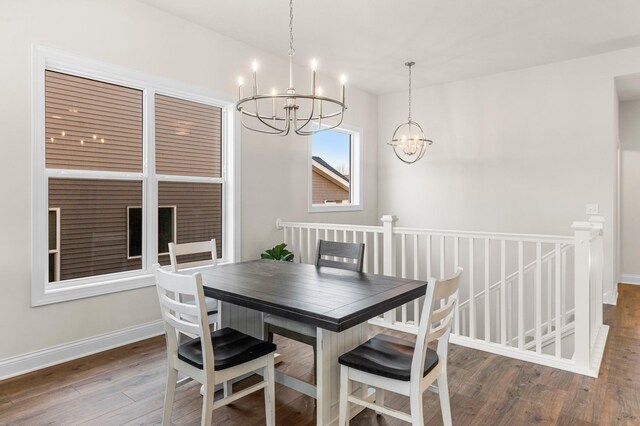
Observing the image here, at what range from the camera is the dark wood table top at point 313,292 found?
1.80 meters

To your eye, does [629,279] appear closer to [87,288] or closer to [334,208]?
[334,208]

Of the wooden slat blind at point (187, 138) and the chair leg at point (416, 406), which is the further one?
the wooden slat blind at point (187, 138)

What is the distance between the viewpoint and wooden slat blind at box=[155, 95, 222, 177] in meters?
3.67

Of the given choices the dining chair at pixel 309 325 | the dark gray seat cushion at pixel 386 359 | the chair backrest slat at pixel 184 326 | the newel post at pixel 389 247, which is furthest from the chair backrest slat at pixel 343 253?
the chair backrest slat at pixel 184 326

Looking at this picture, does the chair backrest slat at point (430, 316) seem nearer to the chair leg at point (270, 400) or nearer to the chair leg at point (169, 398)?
the chair leg at point (270, 400)

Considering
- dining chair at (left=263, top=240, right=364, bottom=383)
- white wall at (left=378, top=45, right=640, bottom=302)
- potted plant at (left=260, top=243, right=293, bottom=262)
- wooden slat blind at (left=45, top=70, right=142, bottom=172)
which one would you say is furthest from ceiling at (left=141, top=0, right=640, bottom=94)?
dining chair at (left=263, top=240, right=364, bottom=383)

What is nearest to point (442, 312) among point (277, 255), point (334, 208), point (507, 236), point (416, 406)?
point (416, 406)

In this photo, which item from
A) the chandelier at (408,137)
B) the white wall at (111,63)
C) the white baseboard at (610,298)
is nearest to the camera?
the white wall at (111,63)

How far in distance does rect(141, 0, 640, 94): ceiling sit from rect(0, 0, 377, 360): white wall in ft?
0.75

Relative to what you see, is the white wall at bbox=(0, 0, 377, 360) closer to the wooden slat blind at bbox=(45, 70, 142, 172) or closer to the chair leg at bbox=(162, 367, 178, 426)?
the wooden slat blind at bbox=(45, 70, 142, 172)

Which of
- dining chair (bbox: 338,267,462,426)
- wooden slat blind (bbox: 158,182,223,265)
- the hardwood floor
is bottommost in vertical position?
the hardwood floor

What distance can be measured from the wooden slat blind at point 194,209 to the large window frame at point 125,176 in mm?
61

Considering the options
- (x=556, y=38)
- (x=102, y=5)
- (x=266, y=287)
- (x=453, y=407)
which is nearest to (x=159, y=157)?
(x=102, y=5)

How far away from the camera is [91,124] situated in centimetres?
322
